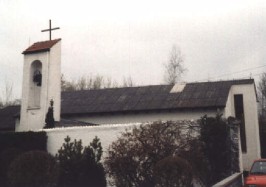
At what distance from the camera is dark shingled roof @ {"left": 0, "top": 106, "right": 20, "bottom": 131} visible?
1020 inches

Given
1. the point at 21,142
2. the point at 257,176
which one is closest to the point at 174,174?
the point at 257,176

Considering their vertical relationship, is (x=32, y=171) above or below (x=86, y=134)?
below

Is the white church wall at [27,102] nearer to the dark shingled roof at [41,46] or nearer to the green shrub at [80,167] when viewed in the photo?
the dark shingled roof at [41,46]

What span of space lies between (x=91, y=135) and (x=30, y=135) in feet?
9.74

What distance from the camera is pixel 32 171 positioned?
41.9 ft

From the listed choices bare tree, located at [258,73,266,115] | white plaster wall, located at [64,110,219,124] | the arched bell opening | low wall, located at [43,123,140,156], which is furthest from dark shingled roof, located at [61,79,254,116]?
bare tree, located at [258,73,266,115]

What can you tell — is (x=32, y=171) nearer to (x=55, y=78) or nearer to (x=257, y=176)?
(x=257, y=176)

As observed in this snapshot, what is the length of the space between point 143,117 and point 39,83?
25.7ft

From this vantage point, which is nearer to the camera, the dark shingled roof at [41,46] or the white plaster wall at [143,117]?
the dark shingled roof at [41,46]

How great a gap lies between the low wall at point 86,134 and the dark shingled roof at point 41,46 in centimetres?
525

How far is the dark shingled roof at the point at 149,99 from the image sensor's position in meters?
24.4

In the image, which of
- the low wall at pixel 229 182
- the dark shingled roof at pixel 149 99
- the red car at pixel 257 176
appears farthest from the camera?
the dark shingled roof at pixel 149 99

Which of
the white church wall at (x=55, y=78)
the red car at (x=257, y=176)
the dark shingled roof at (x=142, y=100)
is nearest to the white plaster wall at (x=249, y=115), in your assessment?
the dark shingled roof at (x=142, y=100)

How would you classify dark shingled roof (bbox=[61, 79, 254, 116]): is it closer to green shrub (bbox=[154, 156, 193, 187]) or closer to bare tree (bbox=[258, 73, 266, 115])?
green shrub (bbox=[154, 156, 193, 187])
